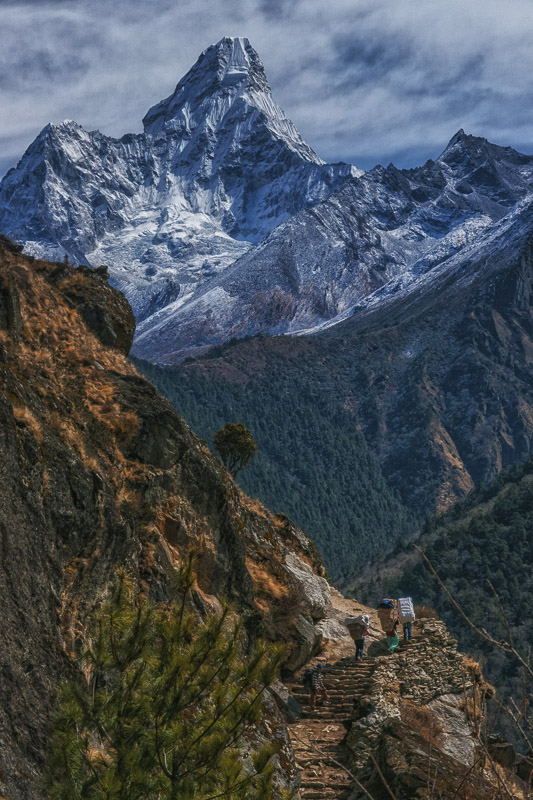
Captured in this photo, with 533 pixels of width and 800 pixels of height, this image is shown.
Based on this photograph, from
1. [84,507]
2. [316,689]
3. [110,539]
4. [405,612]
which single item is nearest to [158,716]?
[84,507]

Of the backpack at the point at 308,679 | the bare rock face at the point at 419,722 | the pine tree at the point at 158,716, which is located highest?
the pine tree at the point at 158,716

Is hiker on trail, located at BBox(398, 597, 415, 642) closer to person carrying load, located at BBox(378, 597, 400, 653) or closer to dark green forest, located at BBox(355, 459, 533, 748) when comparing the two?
person carrying load, located at BBox(378, 597, 400, 653)

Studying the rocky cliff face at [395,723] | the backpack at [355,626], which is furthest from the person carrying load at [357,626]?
the rocky cliff face at [395,723]

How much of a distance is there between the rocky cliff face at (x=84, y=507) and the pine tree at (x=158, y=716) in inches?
33.4

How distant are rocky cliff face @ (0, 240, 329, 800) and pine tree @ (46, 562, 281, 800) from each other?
2.79ft

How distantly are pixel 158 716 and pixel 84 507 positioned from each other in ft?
16.8

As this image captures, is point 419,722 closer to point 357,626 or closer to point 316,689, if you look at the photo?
point 316,689

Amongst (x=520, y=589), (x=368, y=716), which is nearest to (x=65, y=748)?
(x=368, y=716)

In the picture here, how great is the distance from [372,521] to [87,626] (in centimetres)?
19027

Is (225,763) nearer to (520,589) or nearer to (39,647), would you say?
(39,647)

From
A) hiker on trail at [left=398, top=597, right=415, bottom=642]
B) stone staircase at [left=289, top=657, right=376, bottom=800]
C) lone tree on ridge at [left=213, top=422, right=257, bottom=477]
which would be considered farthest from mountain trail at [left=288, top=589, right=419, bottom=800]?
lone tree on ridge at [left=213, top=422, right=257, bottom=477]

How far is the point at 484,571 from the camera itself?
12394cm

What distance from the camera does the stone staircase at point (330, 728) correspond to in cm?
1827

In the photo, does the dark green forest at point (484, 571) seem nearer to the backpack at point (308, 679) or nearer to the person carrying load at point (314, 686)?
the backpack at point (308, 679)
